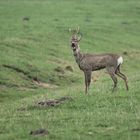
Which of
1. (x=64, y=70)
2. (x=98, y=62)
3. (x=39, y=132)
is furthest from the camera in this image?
(x=64, y=70)

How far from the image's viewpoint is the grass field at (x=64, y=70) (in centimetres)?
1692

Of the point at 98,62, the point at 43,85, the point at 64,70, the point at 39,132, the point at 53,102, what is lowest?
the point at 39,132

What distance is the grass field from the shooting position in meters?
16.9

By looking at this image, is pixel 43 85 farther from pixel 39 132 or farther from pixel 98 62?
pixel 39 132

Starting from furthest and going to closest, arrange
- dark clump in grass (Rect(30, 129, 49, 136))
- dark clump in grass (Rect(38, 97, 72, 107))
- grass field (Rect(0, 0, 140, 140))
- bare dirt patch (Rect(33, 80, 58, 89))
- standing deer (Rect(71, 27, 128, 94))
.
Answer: bare dirt patch (Rect(33, 80, 58, 89)) < standing deer (Rect(71, 27, 128, 94)) < dark clump in grass (Rect(38, 97, 72, 107)) < grass field (Rect(0, 0, 140, 140)) < dark clump in grass (Rect(30, 129, 49, 136))

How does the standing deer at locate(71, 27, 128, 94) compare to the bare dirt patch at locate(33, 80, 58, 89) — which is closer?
the standing deer at locate(71, 27, 128, 94)

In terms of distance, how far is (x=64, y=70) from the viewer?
36438 mm

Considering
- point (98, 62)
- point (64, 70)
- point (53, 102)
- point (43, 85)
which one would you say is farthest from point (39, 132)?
point (64, 70)

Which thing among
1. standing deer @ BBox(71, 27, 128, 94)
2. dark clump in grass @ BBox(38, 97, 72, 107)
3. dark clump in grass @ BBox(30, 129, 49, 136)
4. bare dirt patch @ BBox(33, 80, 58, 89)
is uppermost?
bare dirt patch @ BBox(33, 80, 58, 89)

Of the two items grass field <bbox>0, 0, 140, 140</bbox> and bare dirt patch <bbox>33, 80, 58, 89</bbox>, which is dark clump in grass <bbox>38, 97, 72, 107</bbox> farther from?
bare dirt patch <bbox>33, 80, 58, 89</bbox>

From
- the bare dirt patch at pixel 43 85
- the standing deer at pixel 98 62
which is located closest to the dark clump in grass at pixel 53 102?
the standing deer at pixel 98 62

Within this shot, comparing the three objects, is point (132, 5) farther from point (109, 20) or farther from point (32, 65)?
point (32, 65)

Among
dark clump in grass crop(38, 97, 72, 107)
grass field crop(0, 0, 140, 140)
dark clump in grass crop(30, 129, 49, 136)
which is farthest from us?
dark clump in grass crop(38, 97, 72, 107)

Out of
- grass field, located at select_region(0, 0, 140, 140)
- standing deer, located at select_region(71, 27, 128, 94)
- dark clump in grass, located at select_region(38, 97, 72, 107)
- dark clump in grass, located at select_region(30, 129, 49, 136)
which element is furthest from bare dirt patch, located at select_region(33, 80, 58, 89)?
dark clump in grass, located at select_region(30, 129, 49, 136)
